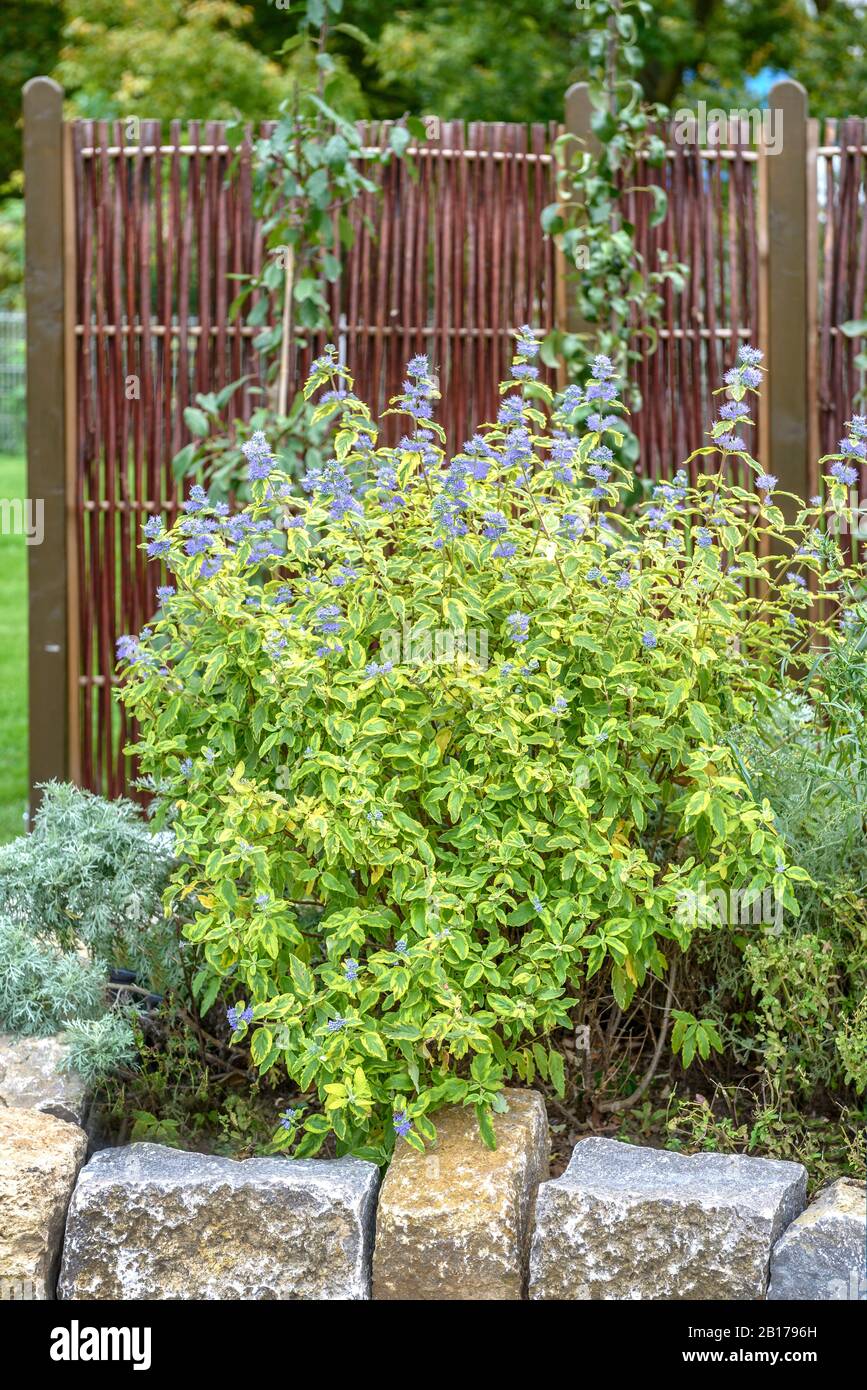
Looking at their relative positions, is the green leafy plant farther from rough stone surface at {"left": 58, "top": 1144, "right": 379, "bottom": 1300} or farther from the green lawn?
rough stone surface at {"left": 58, "top": 1144, "right": 379, "bottom": 1300}

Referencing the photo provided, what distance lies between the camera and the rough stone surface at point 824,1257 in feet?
8.41

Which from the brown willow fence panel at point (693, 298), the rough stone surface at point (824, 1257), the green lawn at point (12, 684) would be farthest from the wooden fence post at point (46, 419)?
the rough stone surface at point (824, 1257)

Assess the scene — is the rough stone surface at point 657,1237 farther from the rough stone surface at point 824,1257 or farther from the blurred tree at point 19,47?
the blurred tree at point 19,47

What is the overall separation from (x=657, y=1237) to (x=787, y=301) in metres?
3.46

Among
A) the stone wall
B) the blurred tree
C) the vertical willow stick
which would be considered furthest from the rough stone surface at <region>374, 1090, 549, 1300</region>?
the blurred tree

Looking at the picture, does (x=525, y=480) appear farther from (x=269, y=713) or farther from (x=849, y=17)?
(x=849, y=17)

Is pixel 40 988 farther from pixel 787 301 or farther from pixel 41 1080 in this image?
pixel 787 301

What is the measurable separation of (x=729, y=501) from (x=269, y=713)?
101 cm

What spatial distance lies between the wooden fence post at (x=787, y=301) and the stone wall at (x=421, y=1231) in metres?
2.94

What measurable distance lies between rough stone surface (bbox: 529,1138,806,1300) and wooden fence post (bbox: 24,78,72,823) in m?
2.93

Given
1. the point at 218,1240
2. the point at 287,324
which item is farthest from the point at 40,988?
the point at 287,324

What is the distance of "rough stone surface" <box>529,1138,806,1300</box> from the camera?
260 centimetres

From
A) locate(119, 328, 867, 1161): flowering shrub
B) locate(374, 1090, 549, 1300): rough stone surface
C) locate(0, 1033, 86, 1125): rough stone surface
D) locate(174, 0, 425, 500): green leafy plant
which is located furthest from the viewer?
locate(174, 0, 425, 500): green leafy plant

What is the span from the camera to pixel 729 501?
3145 millimetres
